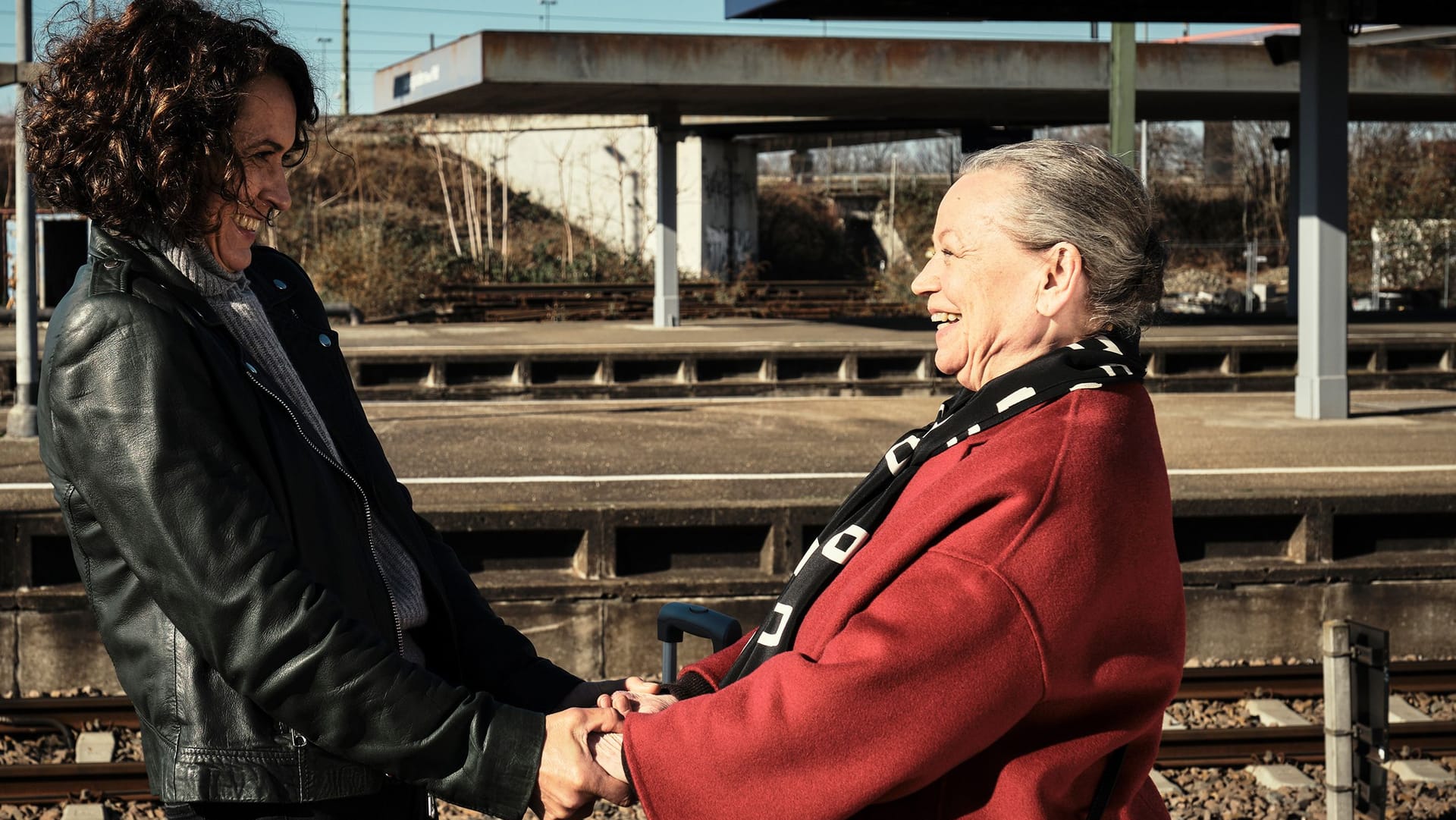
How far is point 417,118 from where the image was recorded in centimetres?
4816

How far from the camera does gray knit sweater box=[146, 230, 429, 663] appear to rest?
2430mm

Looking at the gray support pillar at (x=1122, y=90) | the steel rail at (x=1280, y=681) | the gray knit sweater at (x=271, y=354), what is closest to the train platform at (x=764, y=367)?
the gray support pillar at (x=1122, y=90)

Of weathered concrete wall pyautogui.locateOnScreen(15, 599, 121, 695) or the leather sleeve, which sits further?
weathered concrete wall pyautogui.locateOnScreen(15, 599, 121, 695)

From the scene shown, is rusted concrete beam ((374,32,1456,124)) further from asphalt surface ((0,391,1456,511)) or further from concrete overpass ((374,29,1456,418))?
asphalt surface ((0,391,1456,511))

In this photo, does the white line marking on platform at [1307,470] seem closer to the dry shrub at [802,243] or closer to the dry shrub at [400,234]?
the dry shrub at [400,234]

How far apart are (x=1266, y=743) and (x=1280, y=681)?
40.4 inches

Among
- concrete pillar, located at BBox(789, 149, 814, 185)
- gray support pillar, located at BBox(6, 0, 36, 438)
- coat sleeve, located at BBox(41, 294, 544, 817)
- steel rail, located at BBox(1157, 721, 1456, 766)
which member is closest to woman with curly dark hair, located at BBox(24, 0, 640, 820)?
coat sleeve, located at BBox(41, 294, 544, 817)

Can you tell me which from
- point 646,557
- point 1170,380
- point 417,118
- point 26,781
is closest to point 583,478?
point 646,557

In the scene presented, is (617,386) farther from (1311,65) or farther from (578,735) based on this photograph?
(578,735)

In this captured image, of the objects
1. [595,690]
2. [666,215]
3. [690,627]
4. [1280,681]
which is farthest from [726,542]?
[666,215]

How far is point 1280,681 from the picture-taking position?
7621 millimetres

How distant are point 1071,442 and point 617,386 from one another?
595 inches

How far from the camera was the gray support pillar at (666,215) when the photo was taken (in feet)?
79.4

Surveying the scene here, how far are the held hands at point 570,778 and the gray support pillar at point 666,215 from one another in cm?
2181
